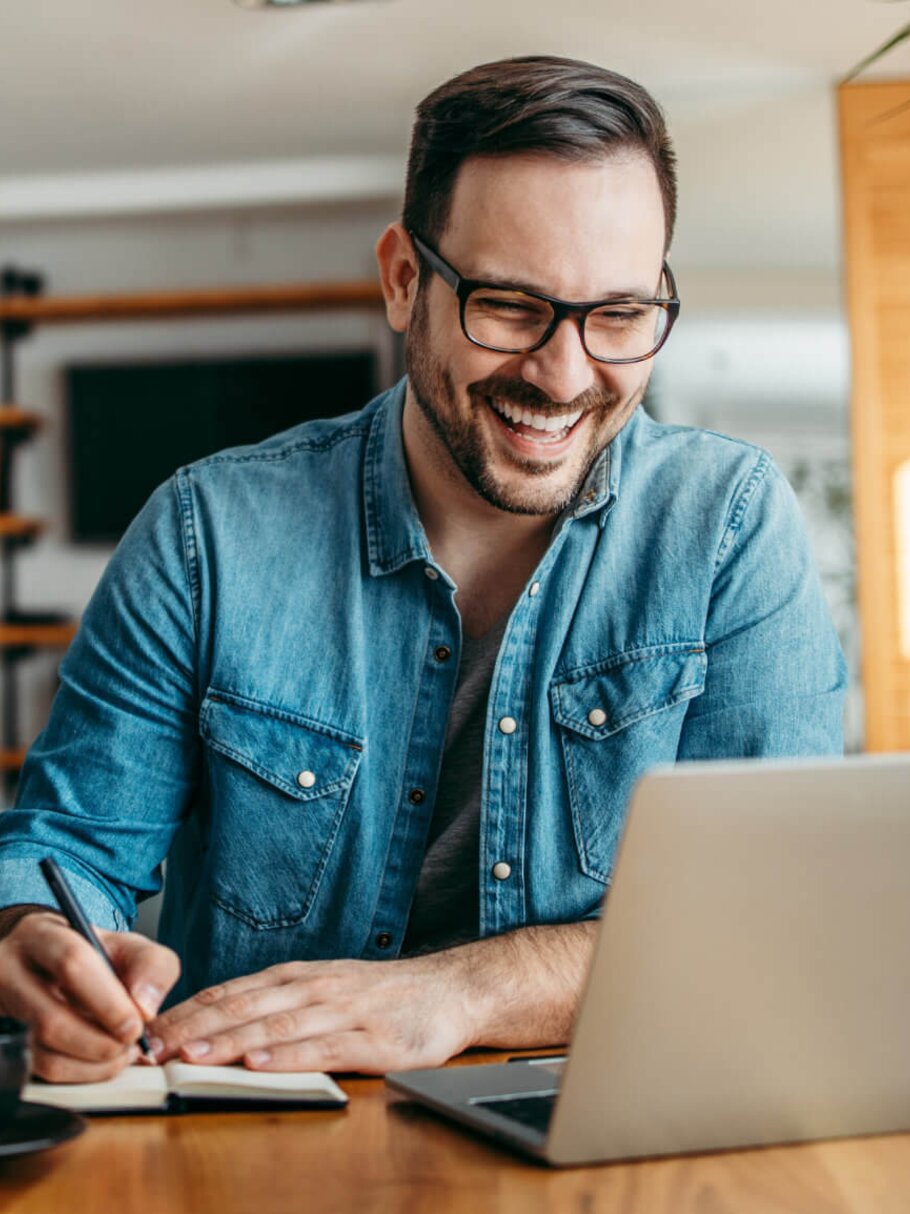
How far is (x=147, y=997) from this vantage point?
924 mm

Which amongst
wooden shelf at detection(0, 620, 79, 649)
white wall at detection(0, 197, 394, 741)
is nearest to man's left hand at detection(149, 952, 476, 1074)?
wooden shelf at detection(0, 620, 79, 649)

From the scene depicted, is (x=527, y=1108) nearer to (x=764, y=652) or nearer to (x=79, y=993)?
(x=79, y=993)

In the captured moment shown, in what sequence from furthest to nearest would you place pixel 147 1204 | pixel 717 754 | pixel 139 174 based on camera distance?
pixel 139 174 < pixel 717 754 < pixel 147 1204

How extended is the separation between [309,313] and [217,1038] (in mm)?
5148

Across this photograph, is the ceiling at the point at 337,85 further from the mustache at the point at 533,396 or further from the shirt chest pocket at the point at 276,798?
the shirt chest pocket at the point at 276,798

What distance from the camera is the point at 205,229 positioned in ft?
19.2

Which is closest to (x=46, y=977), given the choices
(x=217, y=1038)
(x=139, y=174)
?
(x=217, y=1038)

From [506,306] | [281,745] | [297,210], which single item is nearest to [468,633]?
[281,745]

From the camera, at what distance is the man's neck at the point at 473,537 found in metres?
1.43

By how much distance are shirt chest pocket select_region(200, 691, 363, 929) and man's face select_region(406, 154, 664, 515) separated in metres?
0.29

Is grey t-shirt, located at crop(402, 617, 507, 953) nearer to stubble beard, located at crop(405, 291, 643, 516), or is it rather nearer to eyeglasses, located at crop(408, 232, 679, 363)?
stubble beard, located at crop(405, 291, 643, 516)

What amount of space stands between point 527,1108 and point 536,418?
70cm

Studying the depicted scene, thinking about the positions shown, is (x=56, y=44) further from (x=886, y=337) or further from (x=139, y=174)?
(x=886, y=337)

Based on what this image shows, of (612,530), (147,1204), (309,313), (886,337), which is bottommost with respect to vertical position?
(147,1204)
